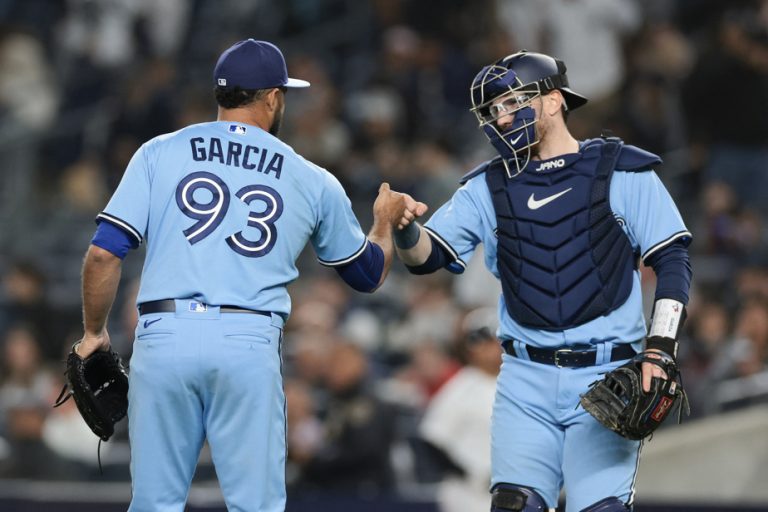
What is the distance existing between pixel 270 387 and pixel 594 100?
780cm

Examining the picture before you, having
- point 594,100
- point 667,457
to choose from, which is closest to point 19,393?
point 667,457

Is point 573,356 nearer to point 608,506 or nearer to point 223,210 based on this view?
point 608,506

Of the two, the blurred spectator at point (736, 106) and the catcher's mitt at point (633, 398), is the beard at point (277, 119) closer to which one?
the catcher's mitt at point (633, 398)

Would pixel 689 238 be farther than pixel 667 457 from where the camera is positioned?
No

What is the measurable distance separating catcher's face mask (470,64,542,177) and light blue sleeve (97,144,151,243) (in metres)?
1.36

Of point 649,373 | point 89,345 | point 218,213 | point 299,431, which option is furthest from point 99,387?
point 299,431

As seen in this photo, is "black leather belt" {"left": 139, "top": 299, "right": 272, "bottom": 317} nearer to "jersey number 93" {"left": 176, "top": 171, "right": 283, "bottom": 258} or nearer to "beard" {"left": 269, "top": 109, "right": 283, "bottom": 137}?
"jersey number 93" {"left": 176, "top": 171, "right": 283, "bottom": 258}

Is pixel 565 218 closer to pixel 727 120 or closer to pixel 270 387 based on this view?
pixel 270 387

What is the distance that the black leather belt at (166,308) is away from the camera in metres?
5.15

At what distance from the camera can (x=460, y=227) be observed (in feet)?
18.9

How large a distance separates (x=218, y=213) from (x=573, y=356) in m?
1.48

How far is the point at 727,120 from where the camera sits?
11.6m

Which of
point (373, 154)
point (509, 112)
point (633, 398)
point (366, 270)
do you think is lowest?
point (373, 154)

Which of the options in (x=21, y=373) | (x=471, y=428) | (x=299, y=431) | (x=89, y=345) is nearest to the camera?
(x=89, y=345)
